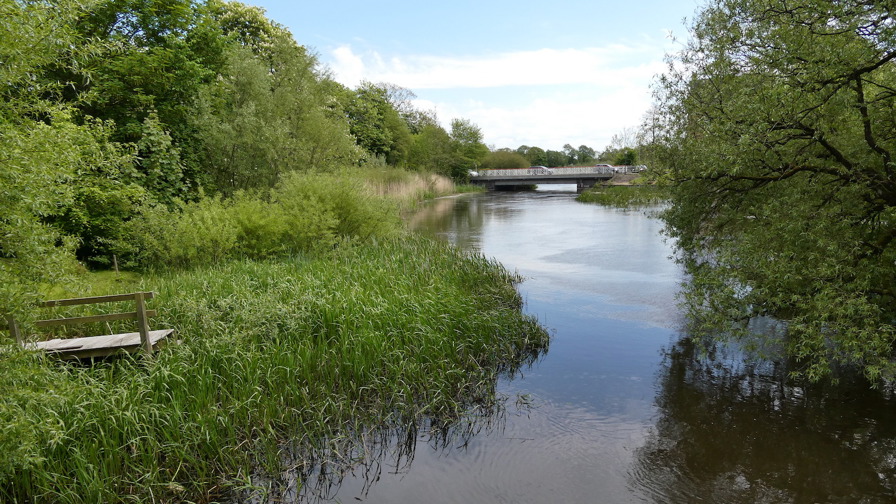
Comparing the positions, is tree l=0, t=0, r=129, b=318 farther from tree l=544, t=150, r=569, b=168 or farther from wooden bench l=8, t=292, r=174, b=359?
tree l=544, t=150, r=569, b=168

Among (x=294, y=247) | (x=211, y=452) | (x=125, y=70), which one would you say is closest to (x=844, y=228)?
(x=211, y=452)

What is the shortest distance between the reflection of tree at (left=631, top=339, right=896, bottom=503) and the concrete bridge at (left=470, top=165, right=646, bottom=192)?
46300mm

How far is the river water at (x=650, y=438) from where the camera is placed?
18.6ft

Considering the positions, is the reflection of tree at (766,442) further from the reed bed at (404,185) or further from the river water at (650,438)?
the reed bed at (404,185)

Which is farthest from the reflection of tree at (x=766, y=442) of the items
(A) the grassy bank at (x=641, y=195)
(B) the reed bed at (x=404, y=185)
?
(B) the reed bed at (x=404, y=185)

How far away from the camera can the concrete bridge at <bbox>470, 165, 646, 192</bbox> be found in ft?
181

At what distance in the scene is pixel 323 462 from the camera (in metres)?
6.07

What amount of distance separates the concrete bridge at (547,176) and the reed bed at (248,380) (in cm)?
4607

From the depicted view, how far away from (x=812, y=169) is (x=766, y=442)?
3457 mm

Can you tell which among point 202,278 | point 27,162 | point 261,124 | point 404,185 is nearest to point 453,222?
point 404,185

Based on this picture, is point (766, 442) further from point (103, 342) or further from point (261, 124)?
point (261, 124)

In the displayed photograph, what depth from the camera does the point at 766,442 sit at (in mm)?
6371

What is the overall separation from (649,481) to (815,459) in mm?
1898

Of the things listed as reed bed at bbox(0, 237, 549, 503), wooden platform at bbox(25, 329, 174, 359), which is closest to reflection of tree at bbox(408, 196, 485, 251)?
reed bed at bbox(0, 237, 549, 503)
